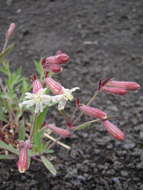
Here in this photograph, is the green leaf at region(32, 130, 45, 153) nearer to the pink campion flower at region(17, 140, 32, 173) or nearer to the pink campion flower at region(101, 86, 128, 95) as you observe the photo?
the pink campion flower at region(17, 140, 32, 173)

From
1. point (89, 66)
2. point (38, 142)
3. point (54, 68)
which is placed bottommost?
point (89, 66)

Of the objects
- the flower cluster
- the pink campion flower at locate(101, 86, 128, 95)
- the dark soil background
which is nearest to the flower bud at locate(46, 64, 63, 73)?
the flower cluster

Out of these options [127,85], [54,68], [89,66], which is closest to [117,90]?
[127,85]

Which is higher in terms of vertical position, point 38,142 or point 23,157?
point 23,157

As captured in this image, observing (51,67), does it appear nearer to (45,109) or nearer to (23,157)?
(45,109)

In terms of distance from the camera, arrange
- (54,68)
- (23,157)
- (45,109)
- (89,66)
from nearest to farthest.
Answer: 1. (23,157)
2. (54,68)
3. (45,109)
4. (89,66)

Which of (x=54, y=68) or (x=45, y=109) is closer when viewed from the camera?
(x=54, y=68)

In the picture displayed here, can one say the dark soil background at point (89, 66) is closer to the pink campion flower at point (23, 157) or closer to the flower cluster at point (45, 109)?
the flower cluster at point (45, 109)

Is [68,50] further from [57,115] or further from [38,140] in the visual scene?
[38,140]

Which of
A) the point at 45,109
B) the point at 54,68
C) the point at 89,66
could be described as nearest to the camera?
the point at 54,68
